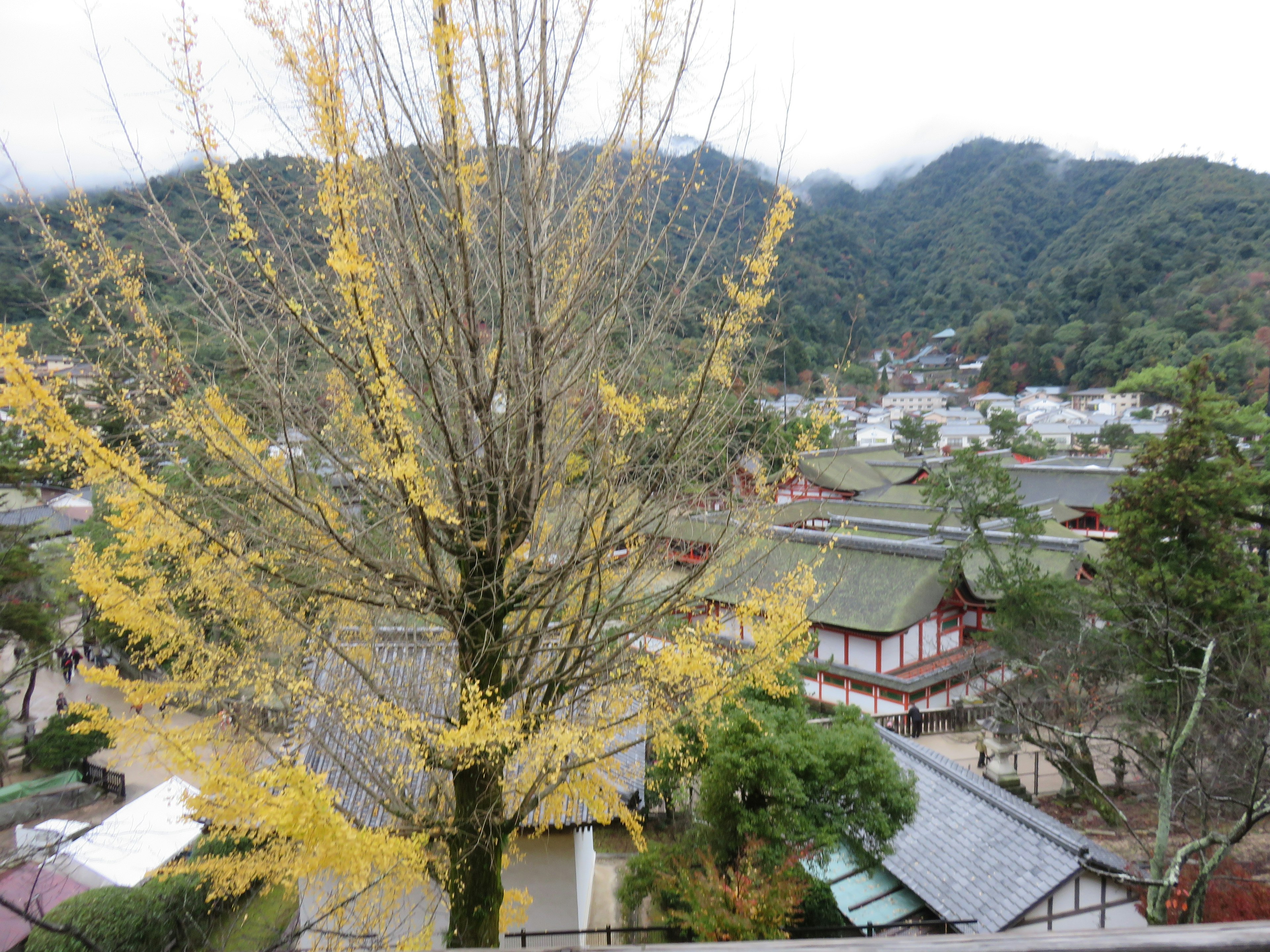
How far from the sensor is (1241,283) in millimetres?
55031

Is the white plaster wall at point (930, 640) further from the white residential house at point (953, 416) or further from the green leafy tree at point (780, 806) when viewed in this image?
the white residential house at point (953, 416)

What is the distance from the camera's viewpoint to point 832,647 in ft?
52.1

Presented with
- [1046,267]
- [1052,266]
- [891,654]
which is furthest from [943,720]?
[1046,267]

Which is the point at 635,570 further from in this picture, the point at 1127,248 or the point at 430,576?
the point at 1127,248

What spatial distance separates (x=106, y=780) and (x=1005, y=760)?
1625cm

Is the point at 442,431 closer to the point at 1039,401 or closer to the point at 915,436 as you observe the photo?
the point at 915,436

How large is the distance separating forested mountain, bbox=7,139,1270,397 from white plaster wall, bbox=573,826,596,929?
1069cm

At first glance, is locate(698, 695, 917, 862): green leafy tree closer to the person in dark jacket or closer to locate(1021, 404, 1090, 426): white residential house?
the person in dark jacket

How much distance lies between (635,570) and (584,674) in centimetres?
69

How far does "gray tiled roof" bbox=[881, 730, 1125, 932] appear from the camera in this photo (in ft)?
20.7

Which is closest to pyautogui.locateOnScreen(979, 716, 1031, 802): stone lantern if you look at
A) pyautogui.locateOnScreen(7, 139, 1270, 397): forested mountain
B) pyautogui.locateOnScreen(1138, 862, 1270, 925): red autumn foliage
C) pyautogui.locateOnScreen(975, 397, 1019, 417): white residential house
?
pyautogui.locateOnScreen(1138, 862, 1270, 925): red autumn foliage

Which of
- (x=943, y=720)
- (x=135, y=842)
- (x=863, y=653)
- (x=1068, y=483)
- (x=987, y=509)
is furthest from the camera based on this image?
(x=1068, y=483)

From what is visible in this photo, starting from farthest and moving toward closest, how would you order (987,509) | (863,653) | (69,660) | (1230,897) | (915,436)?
(915,436)
(69,660)
(987,509)
(863,653)
(1230,897)

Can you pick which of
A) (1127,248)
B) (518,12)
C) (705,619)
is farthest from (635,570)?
(1127,248)
